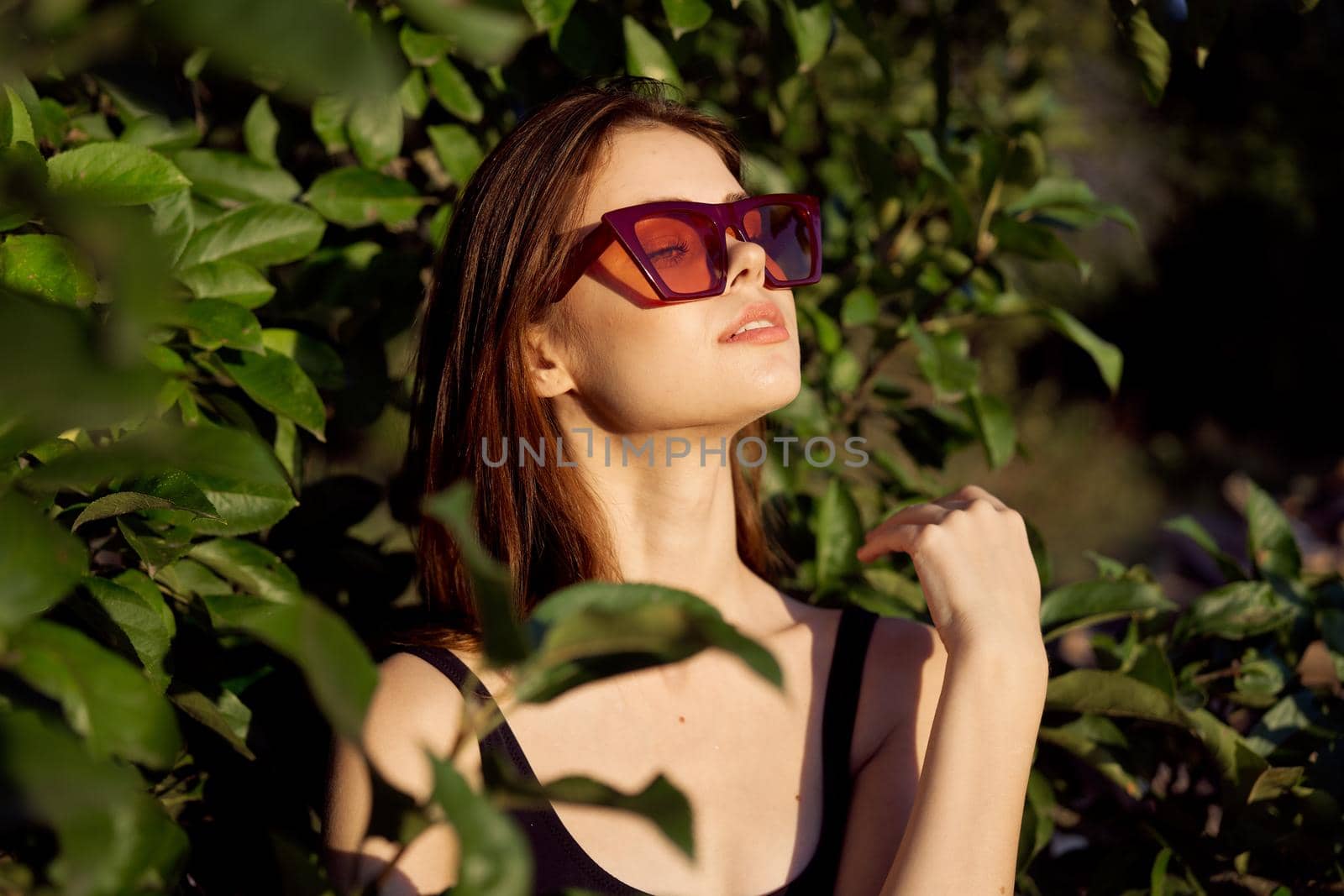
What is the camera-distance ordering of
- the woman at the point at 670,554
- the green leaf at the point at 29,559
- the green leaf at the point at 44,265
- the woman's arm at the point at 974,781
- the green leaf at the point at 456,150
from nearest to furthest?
1. the green leaf at the point at 29,559
2. the green leaf at the point at 44,265
3. the woman's arm at the point at 974,781
4. the woman at the point at 670,554
5. the green leaf at the point at 456,150

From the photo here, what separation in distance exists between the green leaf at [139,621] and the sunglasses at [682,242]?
2.28 feet

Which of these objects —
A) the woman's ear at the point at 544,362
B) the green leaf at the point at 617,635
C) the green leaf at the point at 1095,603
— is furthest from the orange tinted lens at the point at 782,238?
the green leaf at the point at 617,635

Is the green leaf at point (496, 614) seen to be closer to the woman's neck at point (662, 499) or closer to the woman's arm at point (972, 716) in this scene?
the woman's arm at point (972, 716)

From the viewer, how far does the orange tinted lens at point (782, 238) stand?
157cm

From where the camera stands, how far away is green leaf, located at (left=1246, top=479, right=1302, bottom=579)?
1795 millimetres

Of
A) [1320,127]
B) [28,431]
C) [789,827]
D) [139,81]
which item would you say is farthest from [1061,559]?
[28,431]

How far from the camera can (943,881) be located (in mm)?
1204

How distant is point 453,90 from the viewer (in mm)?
1752

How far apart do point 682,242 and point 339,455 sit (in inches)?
40.4

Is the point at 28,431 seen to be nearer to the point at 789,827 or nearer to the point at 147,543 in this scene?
the point at 147,543

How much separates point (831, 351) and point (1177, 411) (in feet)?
25.3

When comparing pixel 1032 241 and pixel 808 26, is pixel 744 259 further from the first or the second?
pixel 1032 241

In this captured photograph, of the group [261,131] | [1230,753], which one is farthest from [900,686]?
[261,131]

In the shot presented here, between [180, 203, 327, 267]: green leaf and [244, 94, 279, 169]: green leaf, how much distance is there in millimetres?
246
